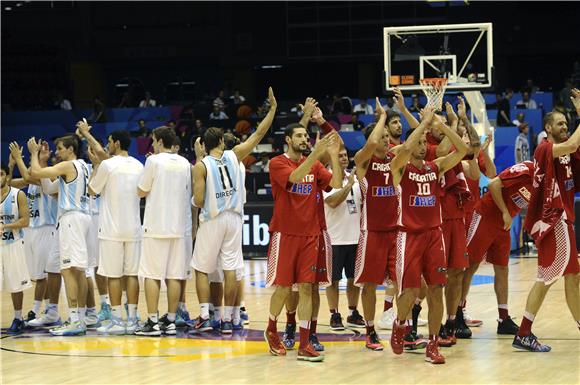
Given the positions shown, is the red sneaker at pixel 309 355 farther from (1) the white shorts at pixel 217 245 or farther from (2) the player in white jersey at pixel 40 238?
(2) the player in white jersey at pixel 40 238

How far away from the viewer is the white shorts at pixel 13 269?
36.4 ft

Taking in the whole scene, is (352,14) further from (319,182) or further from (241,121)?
(319,182)

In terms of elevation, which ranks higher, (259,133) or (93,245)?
(259,133)

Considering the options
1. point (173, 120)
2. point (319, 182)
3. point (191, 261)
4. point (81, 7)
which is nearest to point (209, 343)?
point (191, 261)

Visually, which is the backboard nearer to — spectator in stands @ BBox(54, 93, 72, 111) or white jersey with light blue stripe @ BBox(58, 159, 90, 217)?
white jersey with light blue stripe @ BBox(58, 159, 90, 217)

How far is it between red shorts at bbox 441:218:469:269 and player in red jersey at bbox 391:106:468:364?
672 mm

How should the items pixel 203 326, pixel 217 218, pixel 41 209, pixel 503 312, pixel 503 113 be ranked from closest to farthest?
pixel 503 312
pixel 217 218
pixel 203 326
pixel 41 209
pixel 503 113

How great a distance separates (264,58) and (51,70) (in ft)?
22.9

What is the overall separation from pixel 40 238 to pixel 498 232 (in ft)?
17.3

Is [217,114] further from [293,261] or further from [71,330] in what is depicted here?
[293,261]

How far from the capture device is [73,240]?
35.9 feet

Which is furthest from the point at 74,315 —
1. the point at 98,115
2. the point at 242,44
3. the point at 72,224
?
the point at 242,44

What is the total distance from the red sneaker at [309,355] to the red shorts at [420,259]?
37.0 inches

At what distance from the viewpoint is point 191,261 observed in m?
10.8
